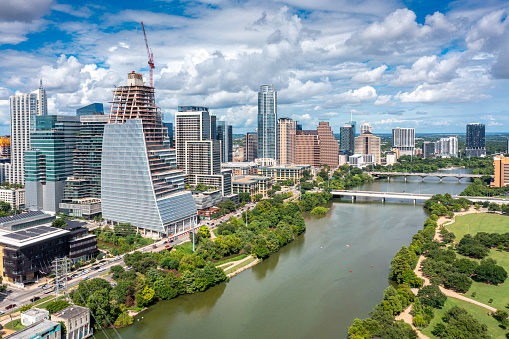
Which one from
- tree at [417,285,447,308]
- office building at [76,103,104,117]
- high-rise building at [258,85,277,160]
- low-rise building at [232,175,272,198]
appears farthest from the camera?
high-rise building at [258,85,277,160]

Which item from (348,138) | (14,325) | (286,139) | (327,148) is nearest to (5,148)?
(286,139)

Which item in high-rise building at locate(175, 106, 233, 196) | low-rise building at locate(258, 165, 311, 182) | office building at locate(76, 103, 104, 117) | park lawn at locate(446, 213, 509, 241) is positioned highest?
office building at locate(76, 103, 104, 117)

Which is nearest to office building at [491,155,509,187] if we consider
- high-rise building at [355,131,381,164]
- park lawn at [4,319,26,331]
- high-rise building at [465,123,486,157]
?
high-rise building at [355,131,381,164]

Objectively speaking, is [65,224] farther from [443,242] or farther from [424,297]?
[443,242]

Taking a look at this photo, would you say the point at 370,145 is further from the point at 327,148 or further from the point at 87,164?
the point at 87,164

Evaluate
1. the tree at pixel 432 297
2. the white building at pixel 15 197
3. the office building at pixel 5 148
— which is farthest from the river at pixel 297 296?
the office building at pixel 5 148

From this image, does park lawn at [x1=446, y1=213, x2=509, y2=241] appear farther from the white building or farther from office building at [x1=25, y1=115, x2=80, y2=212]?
the white building
